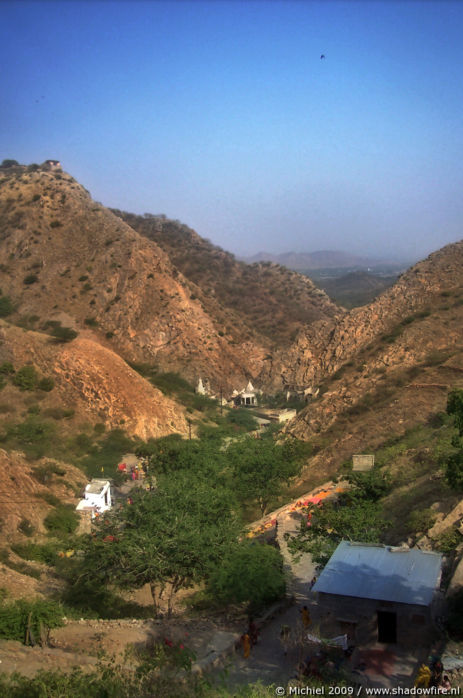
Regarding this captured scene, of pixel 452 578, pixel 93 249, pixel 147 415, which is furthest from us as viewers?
pixel 93 249

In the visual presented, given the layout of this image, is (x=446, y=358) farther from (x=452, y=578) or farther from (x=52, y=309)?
(x=52, y=309)

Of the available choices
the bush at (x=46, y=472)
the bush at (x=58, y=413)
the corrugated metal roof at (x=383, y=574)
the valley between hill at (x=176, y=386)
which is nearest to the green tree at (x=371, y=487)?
the valley between hill at (x=176, y=386)

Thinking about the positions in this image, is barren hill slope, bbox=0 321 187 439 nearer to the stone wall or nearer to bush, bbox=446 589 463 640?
the stone wall

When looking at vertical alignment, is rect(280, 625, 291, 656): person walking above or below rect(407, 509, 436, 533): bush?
below

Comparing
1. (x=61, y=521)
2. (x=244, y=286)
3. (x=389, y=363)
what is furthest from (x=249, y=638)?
(x=244, y=286)

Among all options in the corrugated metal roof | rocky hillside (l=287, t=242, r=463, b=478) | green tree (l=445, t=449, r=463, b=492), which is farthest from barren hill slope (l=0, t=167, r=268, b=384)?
green tree (l=445, t=449, r=463, b=492)

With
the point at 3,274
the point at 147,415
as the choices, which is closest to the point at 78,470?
the point at 147,415

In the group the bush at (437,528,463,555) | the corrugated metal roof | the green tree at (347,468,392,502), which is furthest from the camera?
the green tree at (347,468,392,502)

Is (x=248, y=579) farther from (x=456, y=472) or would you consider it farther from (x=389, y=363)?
(x=389, y=363)
